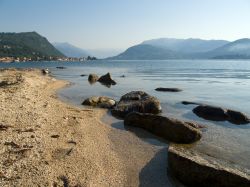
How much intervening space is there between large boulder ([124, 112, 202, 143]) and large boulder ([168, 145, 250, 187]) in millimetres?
4743

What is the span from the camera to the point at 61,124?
19672 millimetres

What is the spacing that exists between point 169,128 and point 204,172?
6.63 metres

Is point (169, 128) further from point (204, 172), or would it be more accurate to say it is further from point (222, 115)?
point (222, 115)

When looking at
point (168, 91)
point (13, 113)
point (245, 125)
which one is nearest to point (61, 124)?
point (13, 113)

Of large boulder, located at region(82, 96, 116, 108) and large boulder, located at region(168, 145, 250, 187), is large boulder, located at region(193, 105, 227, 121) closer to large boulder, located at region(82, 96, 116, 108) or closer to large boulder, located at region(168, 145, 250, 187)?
large boulder, located at region(82, 96, 116, 108)

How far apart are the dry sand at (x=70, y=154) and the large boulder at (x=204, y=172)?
76 cm

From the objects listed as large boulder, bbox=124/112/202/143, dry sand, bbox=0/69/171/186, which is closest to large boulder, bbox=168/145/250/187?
dry sand, bbox=0/69/171/186

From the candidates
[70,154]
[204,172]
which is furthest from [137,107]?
[204,172]

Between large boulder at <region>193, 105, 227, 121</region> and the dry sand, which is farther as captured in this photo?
large boulder at <region>193, 105, 227, 121</region>

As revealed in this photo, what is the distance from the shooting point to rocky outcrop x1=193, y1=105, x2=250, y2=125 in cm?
2391

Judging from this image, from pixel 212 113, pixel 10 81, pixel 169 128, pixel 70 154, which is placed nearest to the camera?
pixel 70 154

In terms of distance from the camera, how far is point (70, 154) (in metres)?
14.1

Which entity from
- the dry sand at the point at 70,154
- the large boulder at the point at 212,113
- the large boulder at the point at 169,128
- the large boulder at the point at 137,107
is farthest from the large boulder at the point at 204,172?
the large boulder at the point at 212,113

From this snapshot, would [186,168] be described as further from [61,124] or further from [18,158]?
[61,124]
